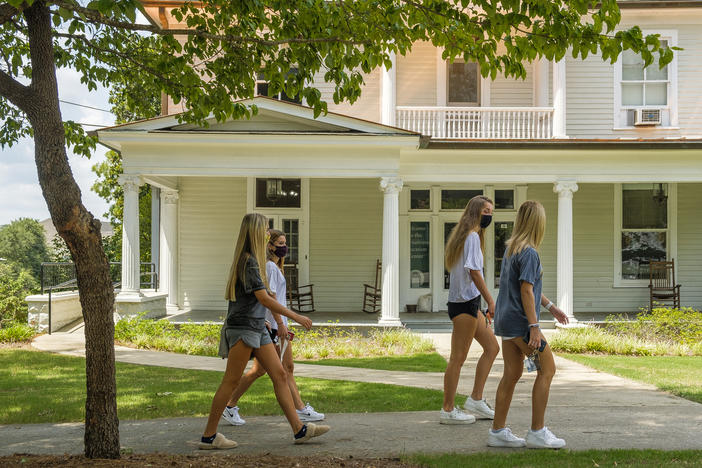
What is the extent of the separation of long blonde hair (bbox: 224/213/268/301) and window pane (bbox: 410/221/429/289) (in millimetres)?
11816

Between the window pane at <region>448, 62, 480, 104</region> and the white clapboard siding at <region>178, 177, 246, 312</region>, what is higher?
the window pane at <region>448, 62, 480, 104</region>

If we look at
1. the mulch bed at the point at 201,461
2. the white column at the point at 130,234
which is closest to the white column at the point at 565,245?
the white column at the point at 130,234

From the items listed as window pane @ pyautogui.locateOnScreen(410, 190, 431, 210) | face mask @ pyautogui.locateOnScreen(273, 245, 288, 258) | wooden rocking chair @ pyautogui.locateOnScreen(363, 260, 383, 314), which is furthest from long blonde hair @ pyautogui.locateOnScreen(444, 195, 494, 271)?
window pane @ pyautogui.locateOnScreen(410, 190, 431, 210)

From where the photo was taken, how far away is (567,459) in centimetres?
489

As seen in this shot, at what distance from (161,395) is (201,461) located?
3.06 metres

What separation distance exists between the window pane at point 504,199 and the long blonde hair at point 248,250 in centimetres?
1266

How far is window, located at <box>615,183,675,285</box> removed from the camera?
16.9 metres

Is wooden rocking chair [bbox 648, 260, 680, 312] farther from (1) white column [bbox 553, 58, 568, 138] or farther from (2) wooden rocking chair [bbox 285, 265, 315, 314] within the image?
(2) wooden rocking chair [bbox 285, 265, 315, 314]

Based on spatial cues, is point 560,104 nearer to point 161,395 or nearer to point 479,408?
point 479,408

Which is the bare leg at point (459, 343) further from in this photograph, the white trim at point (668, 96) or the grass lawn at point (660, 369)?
the white trim at point (668, 96)

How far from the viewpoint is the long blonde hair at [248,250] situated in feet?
16.7

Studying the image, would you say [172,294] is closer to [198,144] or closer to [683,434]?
[198,144]

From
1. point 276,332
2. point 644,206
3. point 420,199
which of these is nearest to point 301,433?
point 276,332

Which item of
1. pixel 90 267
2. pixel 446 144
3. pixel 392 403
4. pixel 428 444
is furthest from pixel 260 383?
pixel 446 144
